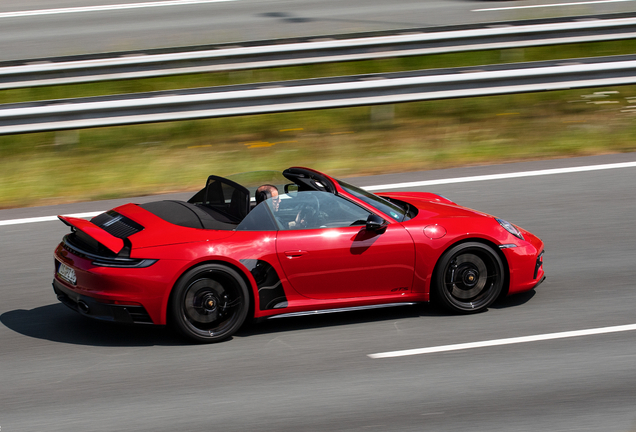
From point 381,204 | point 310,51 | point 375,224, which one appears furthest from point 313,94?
point 375,224

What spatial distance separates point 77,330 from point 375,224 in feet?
8.26

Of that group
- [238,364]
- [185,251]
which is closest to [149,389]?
[238,364]

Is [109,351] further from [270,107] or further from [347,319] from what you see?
[270,107]

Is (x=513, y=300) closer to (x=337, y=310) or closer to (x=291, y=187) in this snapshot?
(x=337, y=310)

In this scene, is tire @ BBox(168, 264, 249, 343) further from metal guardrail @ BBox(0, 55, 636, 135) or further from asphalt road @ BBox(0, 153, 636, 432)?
metal guardrail @ BBox(0, 55, 636, 135)

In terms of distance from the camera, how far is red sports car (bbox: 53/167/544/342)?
221 inches

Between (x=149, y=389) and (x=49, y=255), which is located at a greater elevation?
(x=49, y=255)

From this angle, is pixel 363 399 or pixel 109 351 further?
pixel 109 351

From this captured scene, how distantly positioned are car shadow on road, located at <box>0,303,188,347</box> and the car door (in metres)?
1.07

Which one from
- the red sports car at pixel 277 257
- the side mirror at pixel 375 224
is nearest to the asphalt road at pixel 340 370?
the red sports car at pixel 277 257

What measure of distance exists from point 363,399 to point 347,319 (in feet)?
4.56

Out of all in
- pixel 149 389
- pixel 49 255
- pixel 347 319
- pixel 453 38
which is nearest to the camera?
pixel 149 389

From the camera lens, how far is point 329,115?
11.8 m

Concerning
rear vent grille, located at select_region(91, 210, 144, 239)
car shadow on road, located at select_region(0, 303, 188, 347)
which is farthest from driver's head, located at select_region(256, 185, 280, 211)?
car shadow on road, located at select_region(0, 303, 188, 347)
